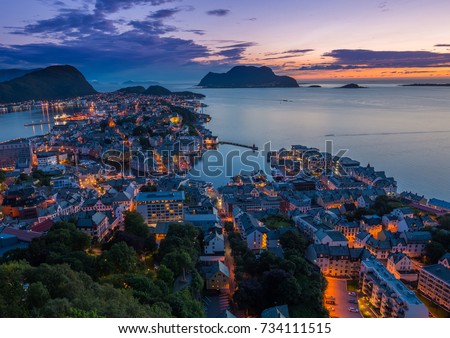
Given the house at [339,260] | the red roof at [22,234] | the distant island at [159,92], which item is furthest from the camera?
the distant island at [159,92]

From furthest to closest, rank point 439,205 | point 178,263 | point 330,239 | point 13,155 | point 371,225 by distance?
point 13,155 → point 439,205 → point 371,225 → point 330,239 → point 178,263

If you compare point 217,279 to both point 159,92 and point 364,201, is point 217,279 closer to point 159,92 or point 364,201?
point 364,201

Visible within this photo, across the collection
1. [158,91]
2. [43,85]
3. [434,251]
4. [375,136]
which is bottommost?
[434,251]

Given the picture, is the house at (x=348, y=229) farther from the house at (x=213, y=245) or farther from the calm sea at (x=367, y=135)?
the calm sea at (x=367, y=135)

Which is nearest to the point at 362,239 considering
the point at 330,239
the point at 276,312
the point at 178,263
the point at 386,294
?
the point at 330,239

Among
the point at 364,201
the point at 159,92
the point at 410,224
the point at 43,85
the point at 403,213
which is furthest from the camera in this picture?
the point at 159,92

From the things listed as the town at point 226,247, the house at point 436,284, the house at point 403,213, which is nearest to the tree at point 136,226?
the town at point 226,247
